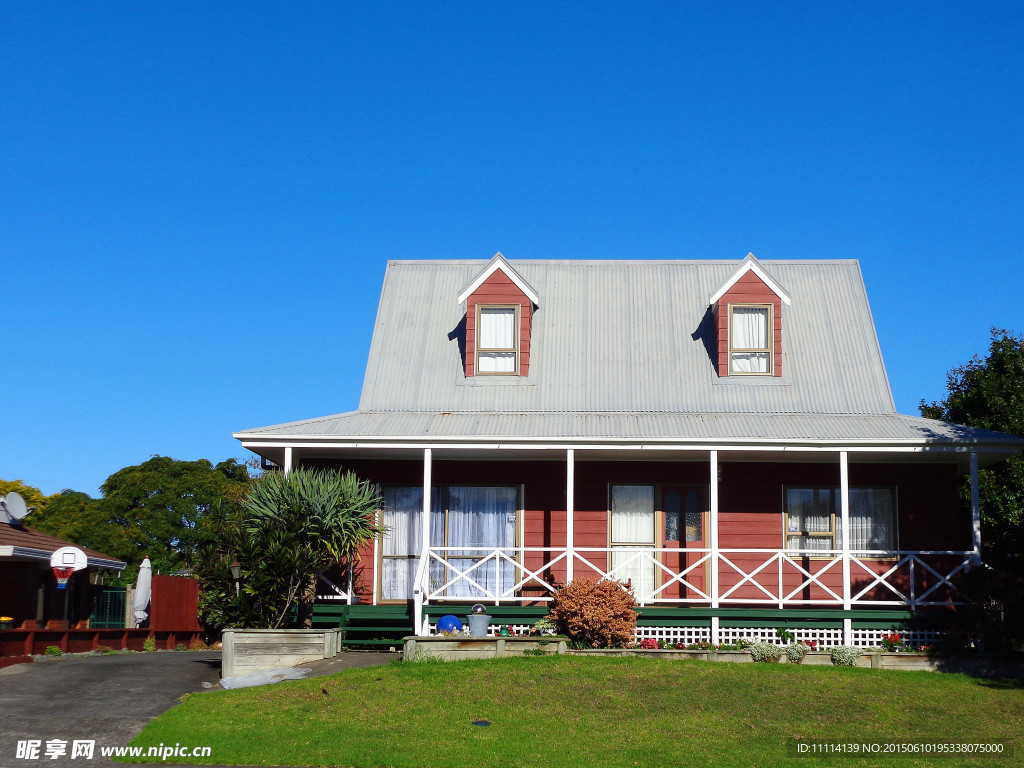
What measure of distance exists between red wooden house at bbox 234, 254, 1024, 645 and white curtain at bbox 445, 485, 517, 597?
0.03 meters

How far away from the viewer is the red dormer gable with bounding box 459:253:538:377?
22672 mm

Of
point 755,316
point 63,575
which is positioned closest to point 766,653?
point 755,316

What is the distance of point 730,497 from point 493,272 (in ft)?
21.9

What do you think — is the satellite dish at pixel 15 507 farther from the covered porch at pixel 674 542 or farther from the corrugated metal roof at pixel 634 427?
the corrugated metal roof at pixel 634 427

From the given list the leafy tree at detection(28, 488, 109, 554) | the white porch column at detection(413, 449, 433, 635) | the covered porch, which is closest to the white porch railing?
the covered porch

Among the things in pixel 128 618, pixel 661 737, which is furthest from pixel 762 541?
pixel 128 618

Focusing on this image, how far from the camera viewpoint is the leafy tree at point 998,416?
26.6 metres

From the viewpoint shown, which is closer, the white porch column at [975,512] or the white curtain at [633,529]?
the white porch column at [975,512]

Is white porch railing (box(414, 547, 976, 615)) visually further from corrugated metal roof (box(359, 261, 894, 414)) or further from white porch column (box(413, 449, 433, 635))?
corrugated metal roof (box(359, 261, 894, 414))

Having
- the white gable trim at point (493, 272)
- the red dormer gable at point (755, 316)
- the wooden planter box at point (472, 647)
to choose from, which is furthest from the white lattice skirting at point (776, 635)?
the white gable trim at point (493, 272)

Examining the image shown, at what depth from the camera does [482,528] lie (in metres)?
21.3

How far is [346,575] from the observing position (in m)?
20.7

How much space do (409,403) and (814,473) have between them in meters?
8.08

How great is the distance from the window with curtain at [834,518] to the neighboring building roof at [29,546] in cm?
1473
